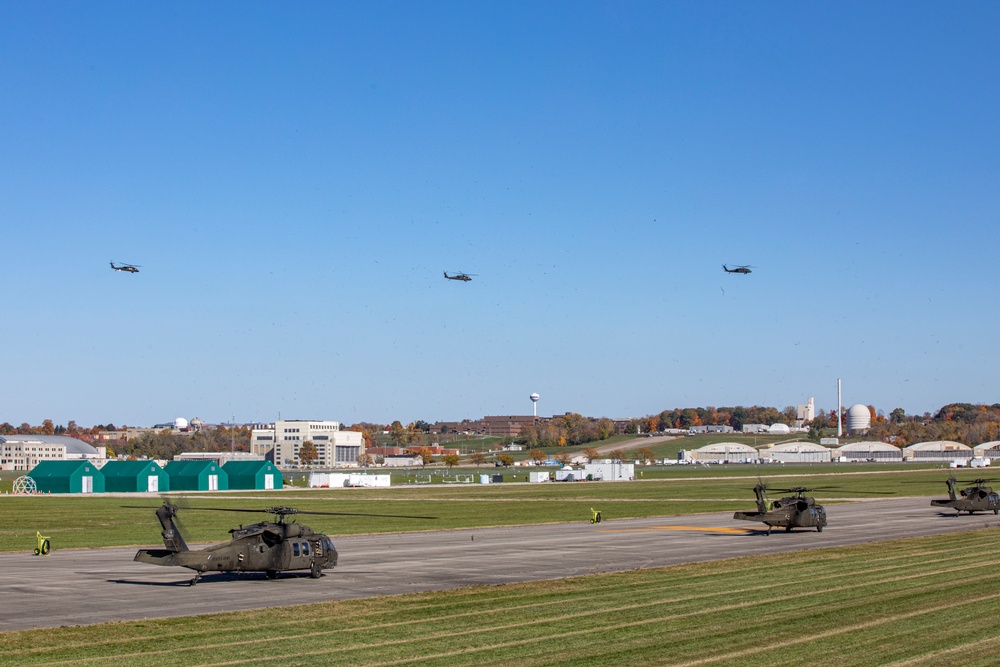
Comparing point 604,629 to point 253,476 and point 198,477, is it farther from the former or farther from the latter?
point 253,476

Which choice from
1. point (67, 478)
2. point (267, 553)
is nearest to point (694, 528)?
point (267, 553)

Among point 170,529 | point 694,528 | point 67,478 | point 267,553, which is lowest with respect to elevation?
point 694,528

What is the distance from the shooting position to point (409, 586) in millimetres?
33719

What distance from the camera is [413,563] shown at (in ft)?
135

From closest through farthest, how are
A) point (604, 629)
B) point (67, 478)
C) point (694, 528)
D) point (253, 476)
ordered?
point (604, 629) < point (694, 528) < point (67, 478) < point (253, 476)

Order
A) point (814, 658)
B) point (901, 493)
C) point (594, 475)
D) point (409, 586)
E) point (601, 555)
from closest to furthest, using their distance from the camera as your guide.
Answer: point (814, 658) < point (409, 586) < point (601, 555) < point (901, 493) < point (594, 475)

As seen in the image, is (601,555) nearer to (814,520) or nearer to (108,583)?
(814,520)

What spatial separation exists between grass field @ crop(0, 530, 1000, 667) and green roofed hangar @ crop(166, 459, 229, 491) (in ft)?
329

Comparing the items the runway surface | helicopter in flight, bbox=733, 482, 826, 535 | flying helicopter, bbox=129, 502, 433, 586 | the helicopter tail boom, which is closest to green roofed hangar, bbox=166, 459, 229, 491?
the runway surface

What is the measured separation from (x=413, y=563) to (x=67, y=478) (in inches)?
3700

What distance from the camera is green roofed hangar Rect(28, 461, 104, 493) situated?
121625 millimetres

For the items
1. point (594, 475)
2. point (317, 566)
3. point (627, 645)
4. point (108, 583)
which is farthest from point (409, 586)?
point (594, 475)

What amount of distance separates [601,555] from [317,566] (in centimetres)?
1335

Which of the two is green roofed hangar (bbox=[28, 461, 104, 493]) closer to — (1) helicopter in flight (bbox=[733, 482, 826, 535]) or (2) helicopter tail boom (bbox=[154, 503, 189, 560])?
(1) helicopter in flight (bbox=[733, 482, 826, 535])
